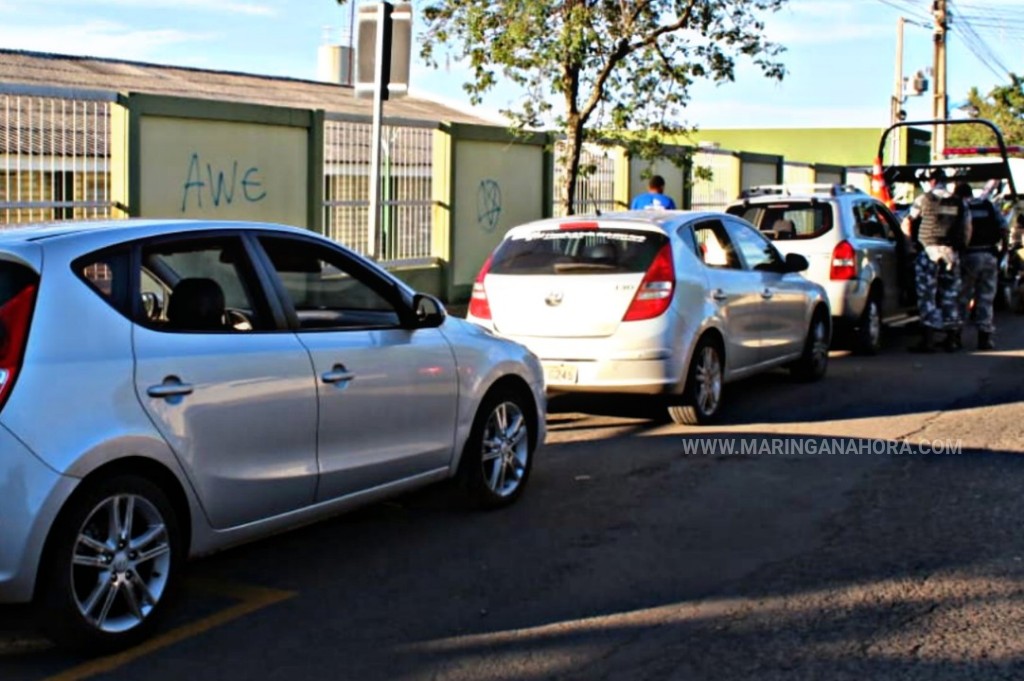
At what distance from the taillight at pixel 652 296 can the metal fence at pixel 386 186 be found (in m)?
5.94

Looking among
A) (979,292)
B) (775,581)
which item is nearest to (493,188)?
(979,292)

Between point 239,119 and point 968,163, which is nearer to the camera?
point 239,119

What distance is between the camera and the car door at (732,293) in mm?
10094

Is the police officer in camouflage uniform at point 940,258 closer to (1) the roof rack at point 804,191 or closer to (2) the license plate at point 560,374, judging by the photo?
(1) the roof rack at point 804,191

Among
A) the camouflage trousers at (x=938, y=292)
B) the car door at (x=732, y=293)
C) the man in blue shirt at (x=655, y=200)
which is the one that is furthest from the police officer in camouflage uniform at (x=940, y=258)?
the car door at (x=732, y=293)

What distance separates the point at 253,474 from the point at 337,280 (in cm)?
137

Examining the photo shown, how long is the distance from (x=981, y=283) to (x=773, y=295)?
4.63m

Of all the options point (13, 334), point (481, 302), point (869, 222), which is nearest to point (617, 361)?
point (481, 302)

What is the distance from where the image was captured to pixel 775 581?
5871mm

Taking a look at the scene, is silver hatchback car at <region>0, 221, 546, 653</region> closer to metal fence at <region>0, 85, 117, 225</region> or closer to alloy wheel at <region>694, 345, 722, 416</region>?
alloy wheel at <region>694, 345, 722, 416</region>

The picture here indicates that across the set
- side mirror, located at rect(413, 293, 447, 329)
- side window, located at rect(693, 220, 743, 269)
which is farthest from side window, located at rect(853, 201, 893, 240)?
side mirror, located at rect(413, 293, 447, 329)

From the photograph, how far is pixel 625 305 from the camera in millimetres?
9328

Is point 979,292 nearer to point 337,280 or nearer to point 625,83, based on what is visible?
point 625,83

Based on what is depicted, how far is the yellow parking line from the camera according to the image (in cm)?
474
